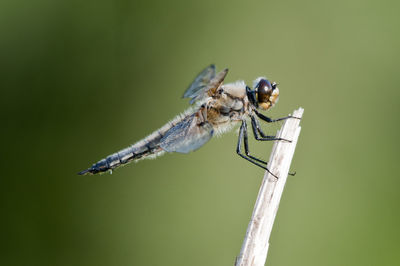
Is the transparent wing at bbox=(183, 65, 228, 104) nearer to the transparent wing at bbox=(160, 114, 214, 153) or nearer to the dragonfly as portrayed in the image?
the dragonfly

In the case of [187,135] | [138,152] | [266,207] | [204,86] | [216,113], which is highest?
[204,86]

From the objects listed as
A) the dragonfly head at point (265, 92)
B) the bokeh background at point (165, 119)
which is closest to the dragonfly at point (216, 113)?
the dragonfly head at point (265, 92)

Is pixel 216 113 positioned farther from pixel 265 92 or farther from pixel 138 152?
pixel 138 152

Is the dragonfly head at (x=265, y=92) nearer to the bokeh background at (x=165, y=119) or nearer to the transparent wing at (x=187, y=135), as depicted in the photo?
the transparent wing at (x=187, y=135)

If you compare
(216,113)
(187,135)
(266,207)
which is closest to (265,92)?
(216,113)

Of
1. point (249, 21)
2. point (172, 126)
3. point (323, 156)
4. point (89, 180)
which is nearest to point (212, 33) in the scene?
point (249, 21)

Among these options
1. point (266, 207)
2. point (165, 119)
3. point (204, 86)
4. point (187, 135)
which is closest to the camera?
point (266, 207)

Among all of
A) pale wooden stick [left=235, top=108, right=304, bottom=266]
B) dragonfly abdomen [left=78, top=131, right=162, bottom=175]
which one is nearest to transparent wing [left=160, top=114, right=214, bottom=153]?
dragonfly abdomen [left=78, top=131, right=162, bottom=175]
